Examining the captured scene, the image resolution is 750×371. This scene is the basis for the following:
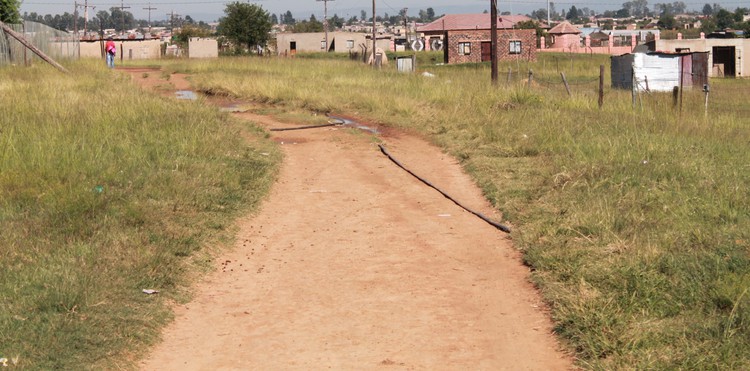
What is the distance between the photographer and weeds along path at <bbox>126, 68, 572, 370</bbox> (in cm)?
579

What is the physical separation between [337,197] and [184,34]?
8220cm

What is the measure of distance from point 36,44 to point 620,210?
93.1 ft

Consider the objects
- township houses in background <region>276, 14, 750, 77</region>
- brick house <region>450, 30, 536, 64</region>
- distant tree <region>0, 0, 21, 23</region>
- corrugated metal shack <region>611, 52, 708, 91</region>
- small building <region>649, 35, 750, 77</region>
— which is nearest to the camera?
corrugated metal shack <region>611, 52, 708, 91</region>

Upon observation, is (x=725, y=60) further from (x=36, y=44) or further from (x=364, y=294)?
(x=364, y=294)

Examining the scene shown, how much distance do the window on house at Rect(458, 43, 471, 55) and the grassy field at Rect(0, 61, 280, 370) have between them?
51868 mm

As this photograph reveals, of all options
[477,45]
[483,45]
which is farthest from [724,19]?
[477,45]

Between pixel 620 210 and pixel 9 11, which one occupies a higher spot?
pixel 9 11

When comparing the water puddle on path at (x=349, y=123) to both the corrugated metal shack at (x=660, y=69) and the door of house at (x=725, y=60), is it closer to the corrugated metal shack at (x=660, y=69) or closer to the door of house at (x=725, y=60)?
the corrugated metal shack at (x=660, y=69)

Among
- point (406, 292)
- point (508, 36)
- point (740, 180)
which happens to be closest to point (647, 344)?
point (406, 292)

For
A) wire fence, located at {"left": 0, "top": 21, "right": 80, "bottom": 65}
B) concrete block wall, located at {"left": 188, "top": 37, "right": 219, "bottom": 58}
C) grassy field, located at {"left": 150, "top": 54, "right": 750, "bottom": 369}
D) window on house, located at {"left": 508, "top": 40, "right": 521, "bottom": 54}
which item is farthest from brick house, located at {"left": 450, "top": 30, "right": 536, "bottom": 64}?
grassy field, located at {"left": 150, "top": 54, "right": 750, "bottom": 369}

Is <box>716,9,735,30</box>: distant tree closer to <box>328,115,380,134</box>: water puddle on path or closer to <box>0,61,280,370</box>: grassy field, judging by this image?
<box>328,115,380,134</box>: water puddle on path

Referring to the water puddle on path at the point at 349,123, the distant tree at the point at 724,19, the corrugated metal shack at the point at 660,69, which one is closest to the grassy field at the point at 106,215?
the water puddle on path at the point at 349,123

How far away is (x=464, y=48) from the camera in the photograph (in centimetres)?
6569

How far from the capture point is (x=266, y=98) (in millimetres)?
22328
